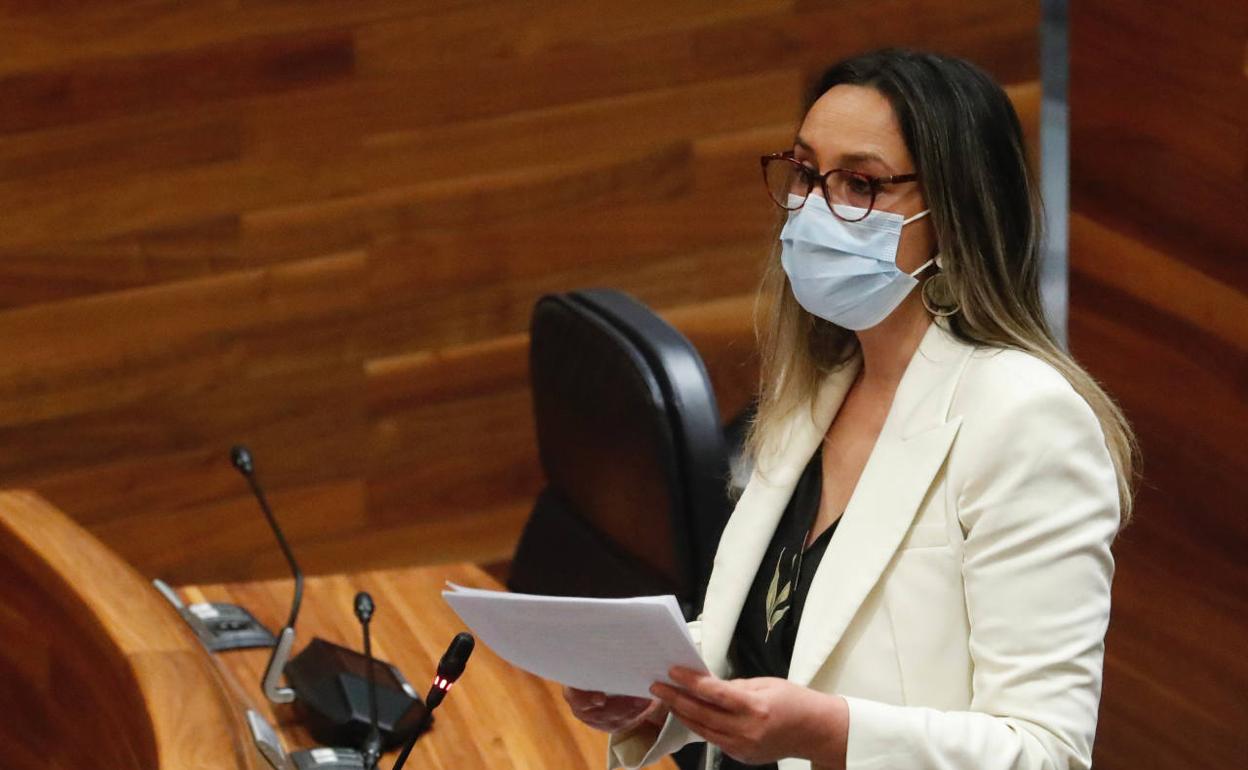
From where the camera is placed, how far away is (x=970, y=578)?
2.66 feet

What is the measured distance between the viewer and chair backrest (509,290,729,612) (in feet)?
3.94

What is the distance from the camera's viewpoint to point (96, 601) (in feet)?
3.74

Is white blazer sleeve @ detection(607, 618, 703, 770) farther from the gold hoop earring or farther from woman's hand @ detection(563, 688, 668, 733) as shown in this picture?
the gold hoop earring

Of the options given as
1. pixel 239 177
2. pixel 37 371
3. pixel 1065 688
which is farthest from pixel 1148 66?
pixel 37 371

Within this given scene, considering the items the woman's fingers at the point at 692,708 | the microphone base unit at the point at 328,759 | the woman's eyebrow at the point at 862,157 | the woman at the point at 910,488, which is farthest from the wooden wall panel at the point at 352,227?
the woman's fingers at the point at 692,708

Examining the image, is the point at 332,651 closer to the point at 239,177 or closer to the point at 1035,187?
the point at 1035,187

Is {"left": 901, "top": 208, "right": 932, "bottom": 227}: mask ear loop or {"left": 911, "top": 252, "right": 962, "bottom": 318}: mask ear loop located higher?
{"left": 901, "top": 208, "right": 932, "bottom": 227}: mask ear loop

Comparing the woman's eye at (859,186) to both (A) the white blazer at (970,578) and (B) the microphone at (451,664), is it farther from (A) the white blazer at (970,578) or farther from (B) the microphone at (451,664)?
(B) the microphone at (451,664)

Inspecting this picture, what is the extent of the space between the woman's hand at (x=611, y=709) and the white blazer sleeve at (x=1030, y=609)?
0.16 meters

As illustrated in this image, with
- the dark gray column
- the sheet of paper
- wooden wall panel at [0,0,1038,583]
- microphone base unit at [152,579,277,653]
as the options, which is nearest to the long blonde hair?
the sheet of paper

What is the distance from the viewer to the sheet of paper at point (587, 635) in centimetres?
75

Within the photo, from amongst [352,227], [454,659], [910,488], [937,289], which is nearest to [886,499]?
[910,488]

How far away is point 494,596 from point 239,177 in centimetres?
124

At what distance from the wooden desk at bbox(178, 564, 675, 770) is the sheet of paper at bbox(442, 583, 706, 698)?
0.31 metres
